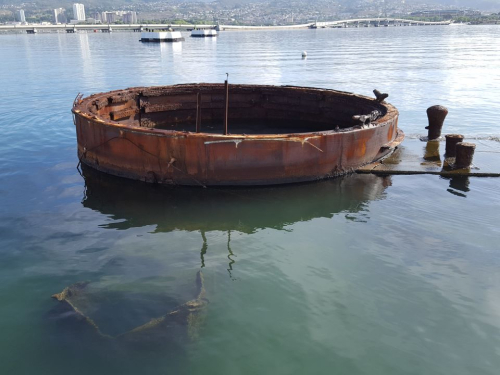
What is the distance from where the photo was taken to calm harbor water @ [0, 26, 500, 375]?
5.75 metres

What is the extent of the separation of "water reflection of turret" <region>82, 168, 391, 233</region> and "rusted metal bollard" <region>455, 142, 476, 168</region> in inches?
95.2

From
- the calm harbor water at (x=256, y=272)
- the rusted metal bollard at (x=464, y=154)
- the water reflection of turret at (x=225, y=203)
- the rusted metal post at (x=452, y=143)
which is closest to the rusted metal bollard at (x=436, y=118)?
the rusted metal post at (x=452, y=143)

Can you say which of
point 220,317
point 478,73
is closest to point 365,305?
point 220,317

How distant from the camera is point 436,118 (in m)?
15.4

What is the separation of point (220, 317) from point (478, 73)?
40.3m

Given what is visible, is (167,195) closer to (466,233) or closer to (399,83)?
(466,233)

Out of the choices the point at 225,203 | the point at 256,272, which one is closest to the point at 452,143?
the point at 225,203

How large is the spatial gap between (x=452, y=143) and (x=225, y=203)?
25.1ft

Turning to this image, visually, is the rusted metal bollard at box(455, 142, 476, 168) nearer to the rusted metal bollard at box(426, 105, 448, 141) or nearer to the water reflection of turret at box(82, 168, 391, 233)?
the water reflection of turret at box(82, 168, 391, 233)

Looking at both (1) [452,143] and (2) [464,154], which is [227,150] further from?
(1) [452,143]

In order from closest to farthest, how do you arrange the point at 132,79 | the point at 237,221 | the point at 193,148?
the point at 237,221 → the point at 193,148 → the point at 132,79

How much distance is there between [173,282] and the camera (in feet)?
23.9

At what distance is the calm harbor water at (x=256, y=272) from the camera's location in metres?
5.75

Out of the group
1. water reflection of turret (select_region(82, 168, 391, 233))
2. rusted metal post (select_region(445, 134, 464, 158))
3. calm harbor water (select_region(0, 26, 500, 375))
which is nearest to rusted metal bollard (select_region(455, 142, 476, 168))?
calm harbor water (select_region(0, 26, 500, 375))
